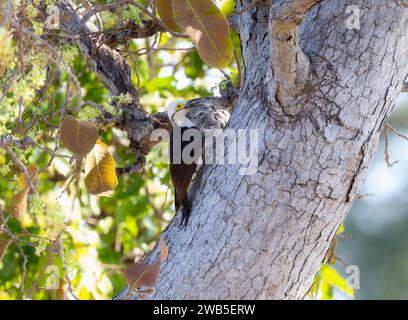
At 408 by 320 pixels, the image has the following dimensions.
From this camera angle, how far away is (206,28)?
6.14ft

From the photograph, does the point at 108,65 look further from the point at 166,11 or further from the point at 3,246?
the point at 3,246

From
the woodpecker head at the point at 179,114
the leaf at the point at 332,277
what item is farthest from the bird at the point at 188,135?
the leaf at the point at 332,277

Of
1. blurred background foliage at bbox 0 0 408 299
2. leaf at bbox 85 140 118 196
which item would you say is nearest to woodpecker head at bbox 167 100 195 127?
blurred background foliage at bbox 0 0 408 299

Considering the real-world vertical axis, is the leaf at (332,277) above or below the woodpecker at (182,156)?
below

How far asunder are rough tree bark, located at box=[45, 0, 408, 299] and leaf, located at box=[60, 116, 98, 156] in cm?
34

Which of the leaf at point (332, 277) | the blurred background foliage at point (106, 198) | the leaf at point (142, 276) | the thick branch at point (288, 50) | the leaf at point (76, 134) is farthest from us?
the leaf at point (332, 277)

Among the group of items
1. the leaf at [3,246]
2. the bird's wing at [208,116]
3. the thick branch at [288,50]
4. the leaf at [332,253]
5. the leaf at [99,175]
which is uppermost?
the thick branch at [288,50]

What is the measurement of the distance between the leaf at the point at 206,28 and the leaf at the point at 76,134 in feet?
1.20

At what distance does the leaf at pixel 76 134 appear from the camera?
1.93m

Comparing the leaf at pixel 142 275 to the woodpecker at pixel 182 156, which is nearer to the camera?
the leaf at pixel 142 275

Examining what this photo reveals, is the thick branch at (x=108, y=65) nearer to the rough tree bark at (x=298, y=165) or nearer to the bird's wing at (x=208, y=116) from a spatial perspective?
the bird's wing at (x=208, y=116)

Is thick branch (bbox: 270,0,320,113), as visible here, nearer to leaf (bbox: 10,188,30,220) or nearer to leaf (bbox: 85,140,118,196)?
leaf (bbox: 85,140,118,196)
